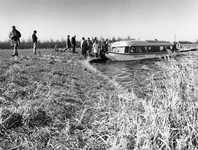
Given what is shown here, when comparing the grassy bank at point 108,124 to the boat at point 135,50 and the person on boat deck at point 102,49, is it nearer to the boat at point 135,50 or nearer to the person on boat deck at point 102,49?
the boat at point 135,50

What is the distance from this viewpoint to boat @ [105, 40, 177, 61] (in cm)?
1789

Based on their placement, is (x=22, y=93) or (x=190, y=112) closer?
(x=190, y=112)

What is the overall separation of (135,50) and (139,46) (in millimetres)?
686

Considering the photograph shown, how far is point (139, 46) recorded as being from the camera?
1862 centimetres

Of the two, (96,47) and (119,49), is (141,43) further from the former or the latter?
(96,47)

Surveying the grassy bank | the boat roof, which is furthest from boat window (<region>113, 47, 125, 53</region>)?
the grassy bank

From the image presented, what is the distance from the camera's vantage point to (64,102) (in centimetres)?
438

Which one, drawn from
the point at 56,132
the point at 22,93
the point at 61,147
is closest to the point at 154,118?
the point at 61,147

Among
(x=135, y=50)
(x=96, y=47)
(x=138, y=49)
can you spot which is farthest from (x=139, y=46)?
(x=96, y=47)

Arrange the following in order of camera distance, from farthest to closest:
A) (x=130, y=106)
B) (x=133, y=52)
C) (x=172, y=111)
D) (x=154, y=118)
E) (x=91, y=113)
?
(x=133, y=52) → (x=91, y=113) → (x=130, y=106) → (x=172, y=111) → (x=154, y=118)

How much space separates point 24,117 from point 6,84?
2257 mm

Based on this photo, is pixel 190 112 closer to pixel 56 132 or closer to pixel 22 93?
pixel 56 132

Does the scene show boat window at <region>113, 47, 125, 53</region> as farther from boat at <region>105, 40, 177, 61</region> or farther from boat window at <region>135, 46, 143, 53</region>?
boat window at <region>135, 46, 143, 53</region>

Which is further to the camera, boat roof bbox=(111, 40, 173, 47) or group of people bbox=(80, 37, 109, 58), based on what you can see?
group of people bbox=(80, 37, 109, 58)
